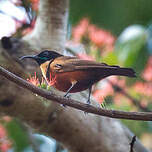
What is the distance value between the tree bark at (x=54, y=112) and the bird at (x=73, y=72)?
1.36 ft

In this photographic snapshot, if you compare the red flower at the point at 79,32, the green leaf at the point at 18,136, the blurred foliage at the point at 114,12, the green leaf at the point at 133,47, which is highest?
the red flower at the point at 79,32

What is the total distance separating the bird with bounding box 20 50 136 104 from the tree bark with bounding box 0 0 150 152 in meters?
0.41

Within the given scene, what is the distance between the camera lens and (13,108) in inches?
69.7

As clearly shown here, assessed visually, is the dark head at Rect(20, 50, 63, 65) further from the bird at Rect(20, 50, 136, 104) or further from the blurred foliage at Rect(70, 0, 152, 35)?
the blurred foliage at Rect(70, 0, 152, 35)

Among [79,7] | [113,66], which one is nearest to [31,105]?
Result: [113,66]

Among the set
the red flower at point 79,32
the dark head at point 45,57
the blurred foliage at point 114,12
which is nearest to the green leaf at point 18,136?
the blurred foliage at point 114,12

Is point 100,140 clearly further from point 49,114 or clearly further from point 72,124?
point 49,114

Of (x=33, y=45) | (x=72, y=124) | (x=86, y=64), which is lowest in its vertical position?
(x=72, y=124)

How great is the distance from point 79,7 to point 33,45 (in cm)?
150

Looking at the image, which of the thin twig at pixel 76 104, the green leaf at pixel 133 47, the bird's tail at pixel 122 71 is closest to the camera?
the thin twig at pixel 76 104

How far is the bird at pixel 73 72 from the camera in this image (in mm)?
1185

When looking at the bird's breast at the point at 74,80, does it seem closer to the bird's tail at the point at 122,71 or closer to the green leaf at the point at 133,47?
the bird's tail at the point at 122,71

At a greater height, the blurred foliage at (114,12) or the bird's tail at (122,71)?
the bird's tail at (122,71)

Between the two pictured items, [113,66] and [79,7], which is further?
[79,7]
